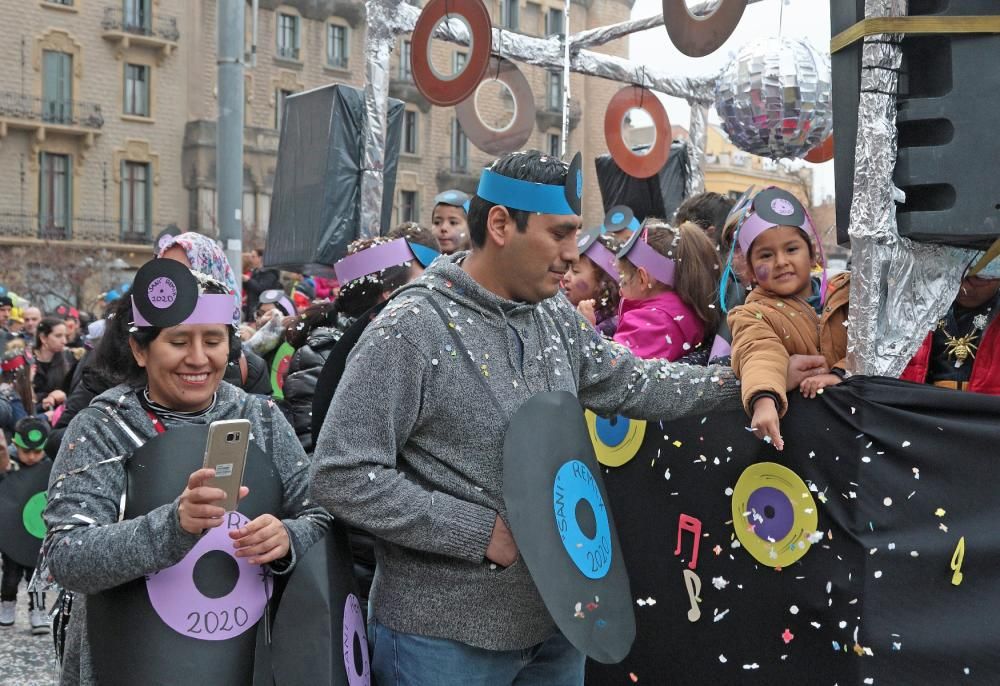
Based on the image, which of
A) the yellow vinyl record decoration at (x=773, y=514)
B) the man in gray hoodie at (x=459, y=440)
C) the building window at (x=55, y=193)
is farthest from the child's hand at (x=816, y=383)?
the building window at (x=55, y=193)

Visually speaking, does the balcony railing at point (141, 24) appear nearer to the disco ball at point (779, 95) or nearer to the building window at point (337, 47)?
the building window at point (337, 47)

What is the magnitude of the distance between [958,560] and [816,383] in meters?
0.59

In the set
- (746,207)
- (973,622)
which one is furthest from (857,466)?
(746,207)

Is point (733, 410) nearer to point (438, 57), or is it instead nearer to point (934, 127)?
point (934, 127)

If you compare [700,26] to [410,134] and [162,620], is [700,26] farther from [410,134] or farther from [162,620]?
A: [410,134]

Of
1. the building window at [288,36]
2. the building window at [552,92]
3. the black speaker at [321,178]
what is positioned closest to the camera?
the black speaker at [321,178]

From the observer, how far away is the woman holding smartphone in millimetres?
2355

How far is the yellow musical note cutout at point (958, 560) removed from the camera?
9.49 feet

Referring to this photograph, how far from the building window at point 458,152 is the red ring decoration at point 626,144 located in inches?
1251

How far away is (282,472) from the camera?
2.72 meters

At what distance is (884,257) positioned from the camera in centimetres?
300

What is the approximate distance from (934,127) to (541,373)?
1.26 meters

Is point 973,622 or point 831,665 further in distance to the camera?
point 831,665

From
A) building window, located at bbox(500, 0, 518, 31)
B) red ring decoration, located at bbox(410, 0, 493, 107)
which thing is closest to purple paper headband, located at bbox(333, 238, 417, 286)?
red ring decoration, located at bbox(410, 0, 493, 107)
